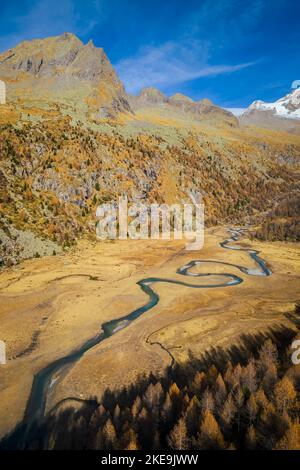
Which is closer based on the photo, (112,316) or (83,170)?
(112,316)

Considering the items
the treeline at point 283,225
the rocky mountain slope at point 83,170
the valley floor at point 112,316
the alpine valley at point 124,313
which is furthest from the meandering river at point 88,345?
the rocky mountain slope at point 83,170

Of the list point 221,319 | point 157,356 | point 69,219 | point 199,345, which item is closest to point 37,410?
point 157,356

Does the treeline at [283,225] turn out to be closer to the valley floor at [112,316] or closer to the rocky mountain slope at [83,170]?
the rocky mountain slope at [83,170]

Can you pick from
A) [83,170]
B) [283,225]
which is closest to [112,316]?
[83,170]

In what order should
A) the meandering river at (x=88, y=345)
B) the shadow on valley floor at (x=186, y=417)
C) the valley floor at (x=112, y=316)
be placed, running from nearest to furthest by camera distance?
the shadow on valley floor at (x=186, y=417) < the meandering river at (x=88, y=345) < the valley floor at (x=112, y=316)

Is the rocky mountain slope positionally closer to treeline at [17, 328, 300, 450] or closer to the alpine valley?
the alpine valley

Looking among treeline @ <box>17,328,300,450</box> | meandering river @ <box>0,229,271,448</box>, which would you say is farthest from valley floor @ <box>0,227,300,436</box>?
treeline @ <box>17,328,300,450</box>

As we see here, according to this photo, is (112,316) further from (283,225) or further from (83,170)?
(283,225)

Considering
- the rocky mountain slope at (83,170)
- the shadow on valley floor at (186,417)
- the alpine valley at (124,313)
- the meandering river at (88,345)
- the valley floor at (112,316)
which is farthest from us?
the rocky mountain slope at (83,170)
